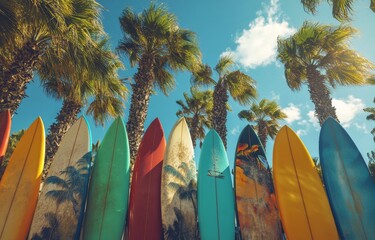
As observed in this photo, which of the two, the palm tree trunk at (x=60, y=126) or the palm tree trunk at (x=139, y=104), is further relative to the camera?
the palm tree trunk at (x=60, y=126)

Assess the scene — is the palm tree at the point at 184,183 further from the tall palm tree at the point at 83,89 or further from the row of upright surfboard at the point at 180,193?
the tall palm tree at the point at 83,89

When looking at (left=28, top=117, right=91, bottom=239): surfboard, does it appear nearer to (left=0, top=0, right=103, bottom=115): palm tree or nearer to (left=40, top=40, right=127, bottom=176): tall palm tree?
(left=0, top=0, right=103, bottom=115): palm tree

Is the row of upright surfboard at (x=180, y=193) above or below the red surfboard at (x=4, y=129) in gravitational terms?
below

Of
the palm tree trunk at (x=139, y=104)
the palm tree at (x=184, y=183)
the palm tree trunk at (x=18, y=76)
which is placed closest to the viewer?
the palm tree at (x=184, y=183)

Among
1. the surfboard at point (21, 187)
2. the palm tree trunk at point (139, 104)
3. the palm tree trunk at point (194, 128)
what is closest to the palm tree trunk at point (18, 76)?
the surfboard at point (21, 187)

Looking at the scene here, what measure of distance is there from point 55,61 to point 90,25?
1216 millimetres

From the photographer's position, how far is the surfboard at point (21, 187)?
3084 millimetres

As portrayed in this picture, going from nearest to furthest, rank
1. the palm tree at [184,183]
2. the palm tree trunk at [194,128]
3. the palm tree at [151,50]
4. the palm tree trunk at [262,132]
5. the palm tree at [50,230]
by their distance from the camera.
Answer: the palm tree at [50,230] → the palm tree at [184,183] → the palm tree at [151,50] → the palm tree trunk at [194,128] → the palm tree trunk at [262,132]

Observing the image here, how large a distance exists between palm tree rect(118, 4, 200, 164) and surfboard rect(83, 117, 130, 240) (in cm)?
160

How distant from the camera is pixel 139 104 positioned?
227 inches

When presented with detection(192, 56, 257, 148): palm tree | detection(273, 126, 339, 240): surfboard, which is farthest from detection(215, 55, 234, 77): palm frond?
detection(273, 126, 339, 240): surfboard

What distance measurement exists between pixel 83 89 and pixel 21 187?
4.38m

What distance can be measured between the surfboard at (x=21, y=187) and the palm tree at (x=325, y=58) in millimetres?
6485

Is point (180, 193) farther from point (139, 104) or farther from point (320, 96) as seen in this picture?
point (320, 96)
